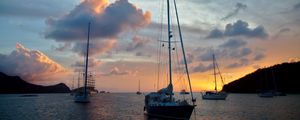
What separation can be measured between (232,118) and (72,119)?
30.4 metres

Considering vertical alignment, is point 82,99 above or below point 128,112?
above

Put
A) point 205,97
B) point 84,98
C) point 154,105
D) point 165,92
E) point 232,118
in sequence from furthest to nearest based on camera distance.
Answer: point 205,97 → point 84,98 → point 232,118 → point 165,92 → point 154,105

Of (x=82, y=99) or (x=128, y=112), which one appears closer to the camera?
(x=128, y=112)

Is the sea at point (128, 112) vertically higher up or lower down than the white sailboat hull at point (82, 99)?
lower down

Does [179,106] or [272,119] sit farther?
[272,119]

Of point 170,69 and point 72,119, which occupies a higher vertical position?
point 170,69

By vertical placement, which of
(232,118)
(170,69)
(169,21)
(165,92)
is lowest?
(232,118)

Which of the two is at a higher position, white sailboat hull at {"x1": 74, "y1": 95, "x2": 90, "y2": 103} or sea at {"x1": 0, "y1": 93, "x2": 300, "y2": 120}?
white sailboat hull at {"x1": 74, "y1": 95, "x2": 90, "y2": 103}

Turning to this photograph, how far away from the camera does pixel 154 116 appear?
49438 millimetres

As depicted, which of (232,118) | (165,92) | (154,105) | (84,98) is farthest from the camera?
(84,98)

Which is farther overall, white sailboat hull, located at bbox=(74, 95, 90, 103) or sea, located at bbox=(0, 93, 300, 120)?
white sailboat hull, located at bbox=(74, 95, 90, 103)

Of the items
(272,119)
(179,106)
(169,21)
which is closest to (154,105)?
(179,106)

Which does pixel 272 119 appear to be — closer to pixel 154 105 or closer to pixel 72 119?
pixel 154 105

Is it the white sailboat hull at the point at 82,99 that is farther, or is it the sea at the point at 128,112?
the white sailboat hull at the point at 82,99
